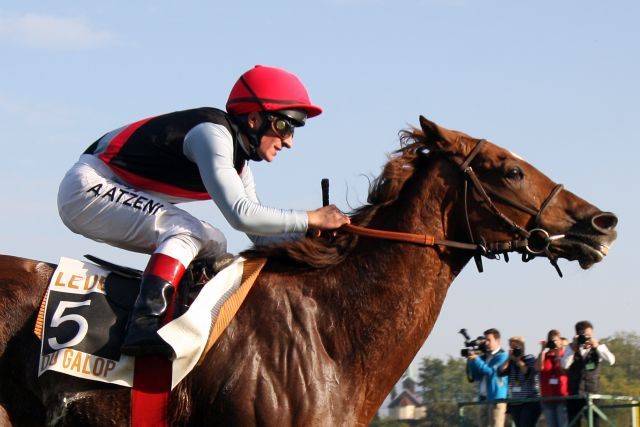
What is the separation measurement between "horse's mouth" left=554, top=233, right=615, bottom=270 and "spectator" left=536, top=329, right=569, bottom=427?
21.8 feet

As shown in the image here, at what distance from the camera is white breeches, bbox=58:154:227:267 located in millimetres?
6543

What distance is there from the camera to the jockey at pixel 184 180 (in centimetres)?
629

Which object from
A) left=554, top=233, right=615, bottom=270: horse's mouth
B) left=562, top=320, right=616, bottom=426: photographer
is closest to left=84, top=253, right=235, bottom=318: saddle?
left=554, top=233, right=615, bottom=270: horse's mouth

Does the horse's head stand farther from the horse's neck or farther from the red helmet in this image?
the red helmet

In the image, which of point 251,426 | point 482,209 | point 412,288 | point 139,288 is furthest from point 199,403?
point 482,209

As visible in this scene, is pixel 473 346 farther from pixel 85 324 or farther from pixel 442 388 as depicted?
pixel 442 388

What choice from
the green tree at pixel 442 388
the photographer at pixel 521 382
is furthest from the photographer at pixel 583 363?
the green tree at pixel 442 388

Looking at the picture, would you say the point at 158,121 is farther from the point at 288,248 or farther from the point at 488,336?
the point at 488,336

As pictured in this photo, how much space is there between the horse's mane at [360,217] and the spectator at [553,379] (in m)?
6.79

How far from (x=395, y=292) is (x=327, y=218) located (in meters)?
0.58

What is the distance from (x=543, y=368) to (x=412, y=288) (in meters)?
7.06

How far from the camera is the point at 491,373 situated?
45.6 ft

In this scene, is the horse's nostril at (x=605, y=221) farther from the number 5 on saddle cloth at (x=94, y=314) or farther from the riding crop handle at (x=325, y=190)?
the number 5 on saddle cloth at (x=94, y=314)

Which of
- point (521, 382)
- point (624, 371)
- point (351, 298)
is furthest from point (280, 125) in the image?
point (624, 371)
